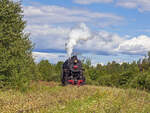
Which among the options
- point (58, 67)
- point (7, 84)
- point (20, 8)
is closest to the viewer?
point (7, 84)

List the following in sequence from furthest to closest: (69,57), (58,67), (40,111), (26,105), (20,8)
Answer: (58,67), (69,57), (20,8), (26,105), (40,111)

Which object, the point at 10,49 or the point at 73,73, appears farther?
the point at 73,73

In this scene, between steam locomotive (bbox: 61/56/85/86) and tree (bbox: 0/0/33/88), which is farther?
steam locomotive (bbox: 61/56/85/86)

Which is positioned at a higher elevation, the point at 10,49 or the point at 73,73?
the point at 10,49

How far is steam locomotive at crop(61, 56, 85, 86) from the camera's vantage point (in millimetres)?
24297

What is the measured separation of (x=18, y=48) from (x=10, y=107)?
9.57 metres

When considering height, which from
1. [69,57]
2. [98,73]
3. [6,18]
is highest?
[6,18]

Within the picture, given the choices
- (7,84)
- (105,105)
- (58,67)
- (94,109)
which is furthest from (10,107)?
(58,67)

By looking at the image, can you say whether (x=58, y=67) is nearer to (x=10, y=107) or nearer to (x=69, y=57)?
(x=69, y=57)

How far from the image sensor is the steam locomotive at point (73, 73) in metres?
24.3

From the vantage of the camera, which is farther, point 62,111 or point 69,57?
point 69,57

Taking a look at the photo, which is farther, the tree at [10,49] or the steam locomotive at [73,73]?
the steam locomotive at [73,73]

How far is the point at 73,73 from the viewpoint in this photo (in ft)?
80.9

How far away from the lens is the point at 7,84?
17.8m
